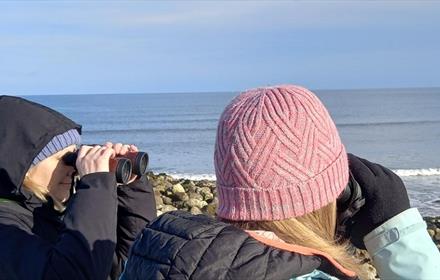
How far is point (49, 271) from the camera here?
8.07ft

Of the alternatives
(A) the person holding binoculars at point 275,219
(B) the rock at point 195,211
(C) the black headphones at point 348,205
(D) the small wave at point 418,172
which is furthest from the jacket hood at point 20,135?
(D) the small wave at point 418,172

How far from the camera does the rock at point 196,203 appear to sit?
490 inches

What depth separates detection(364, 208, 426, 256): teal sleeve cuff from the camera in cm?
204

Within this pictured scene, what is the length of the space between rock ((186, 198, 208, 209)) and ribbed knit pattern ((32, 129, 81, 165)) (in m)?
9.39

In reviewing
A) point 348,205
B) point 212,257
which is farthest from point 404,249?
point 212,257

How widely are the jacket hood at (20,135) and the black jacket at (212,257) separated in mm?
1089

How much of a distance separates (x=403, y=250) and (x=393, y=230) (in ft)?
0.38

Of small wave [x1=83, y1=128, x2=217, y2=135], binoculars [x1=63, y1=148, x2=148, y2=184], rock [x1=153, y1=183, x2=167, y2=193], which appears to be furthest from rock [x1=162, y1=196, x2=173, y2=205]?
small wave [x1=83, y1=128, x2=217, y2=135]

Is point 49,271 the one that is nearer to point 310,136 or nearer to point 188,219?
point 188,219

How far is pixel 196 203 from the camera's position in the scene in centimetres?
1258

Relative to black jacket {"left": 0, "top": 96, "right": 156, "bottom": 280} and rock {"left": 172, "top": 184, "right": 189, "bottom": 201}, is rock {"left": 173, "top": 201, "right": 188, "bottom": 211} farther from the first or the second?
black jacket {"left": 0, "top": 96, "right": 156, "bottom": 280}

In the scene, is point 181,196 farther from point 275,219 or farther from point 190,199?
point 275,219

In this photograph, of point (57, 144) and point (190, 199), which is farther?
point (190, 199)

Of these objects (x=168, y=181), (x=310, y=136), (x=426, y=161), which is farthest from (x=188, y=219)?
(x=426, y=161)
